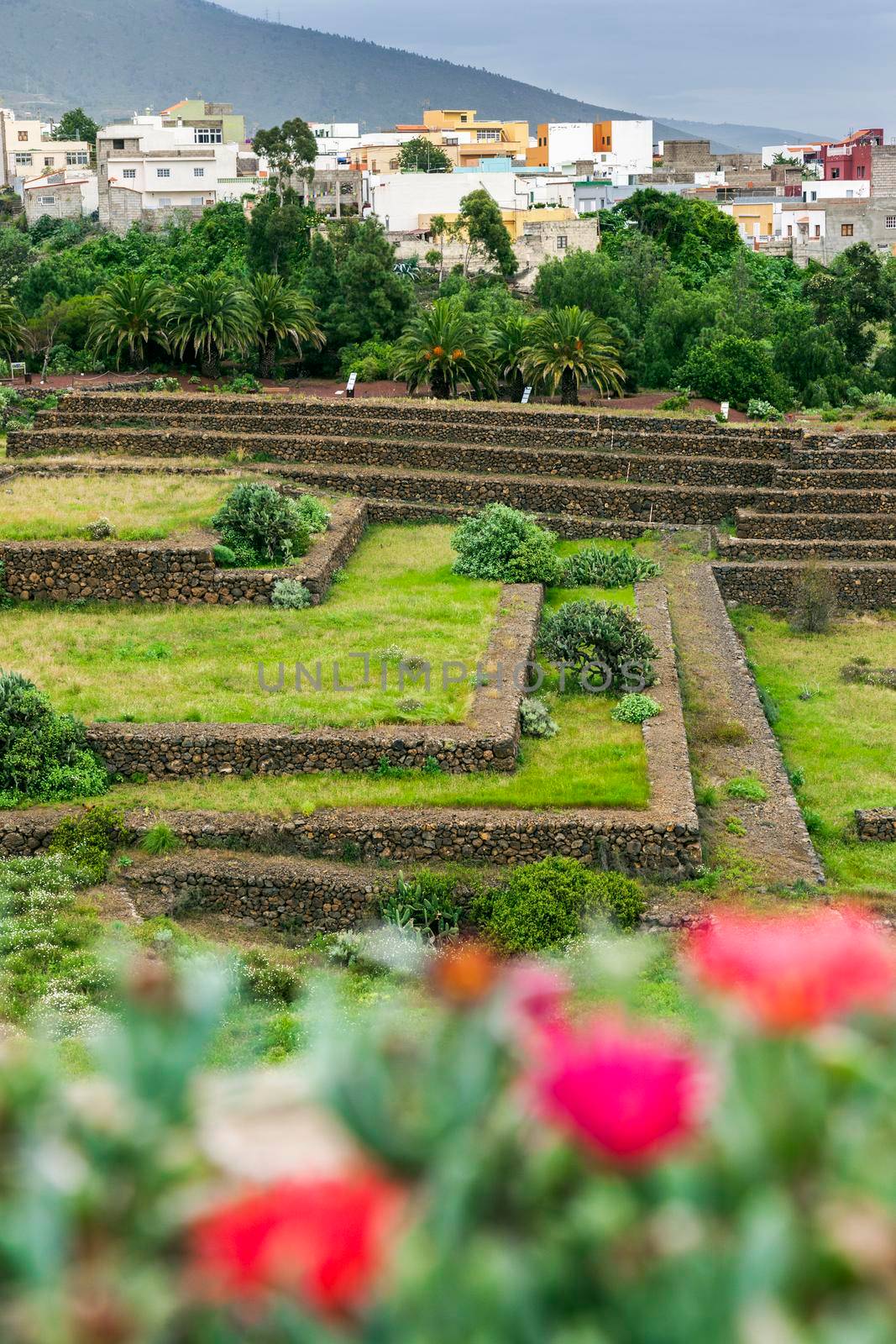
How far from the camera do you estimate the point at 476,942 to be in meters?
12.7

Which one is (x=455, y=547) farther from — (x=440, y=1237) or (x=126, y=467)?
(x=440, y=1237)

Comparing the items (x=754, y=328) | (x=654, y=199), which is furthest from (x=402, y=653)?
(x=654, y=199)

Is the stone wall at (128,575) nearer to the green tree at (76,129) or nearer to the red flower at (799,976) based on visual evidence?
the red flower at (799,976)

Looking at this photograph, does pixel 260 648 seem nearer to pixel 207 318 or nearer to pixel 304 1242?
pixel 207 318

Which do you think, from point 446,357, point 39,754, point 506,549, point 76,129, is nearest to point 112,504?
point 506,549

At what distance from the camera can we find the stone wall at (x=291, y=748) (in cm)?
1476

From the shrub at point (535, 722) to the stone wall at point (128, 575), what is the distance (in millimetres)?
5395

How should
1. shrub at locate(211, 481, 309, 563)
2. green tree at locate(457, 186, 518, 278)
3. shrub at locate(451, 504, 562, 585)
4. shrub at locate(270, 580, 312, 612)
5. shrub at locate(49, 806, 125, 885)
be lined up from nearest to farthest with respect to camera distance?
shrub at locate(49, 806, 125, 885) < shrub at locate(270, 580, 312, 612) < shrub at locate(211, 481, 309, 563) < shrub at locate(451, 504, 562, 585) < green tree at locate(457, 186, 518, 278)

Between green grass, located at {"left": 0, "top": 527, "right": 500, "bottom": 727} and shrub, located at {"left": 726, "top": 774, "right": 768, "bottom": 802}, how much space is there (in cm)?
268

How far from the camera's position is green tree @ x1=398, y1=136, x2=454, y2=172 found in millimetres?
76875

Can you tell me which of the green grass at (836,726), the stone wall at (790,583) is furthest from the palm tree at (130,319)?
the green grass at (836,726)

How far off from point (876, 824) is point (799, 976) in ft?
42.5

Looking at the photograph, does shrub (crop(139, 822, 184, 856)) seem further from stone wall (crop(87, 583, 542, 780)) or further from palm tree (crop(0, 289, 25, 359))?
palm tree (crop(0, 289, 25, 359))

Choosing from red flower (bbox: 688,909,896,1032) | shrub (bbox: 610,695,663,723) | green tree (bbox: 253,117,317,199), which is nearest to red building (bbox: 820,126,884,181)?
green tree (bbox: 253,117,317,199)
